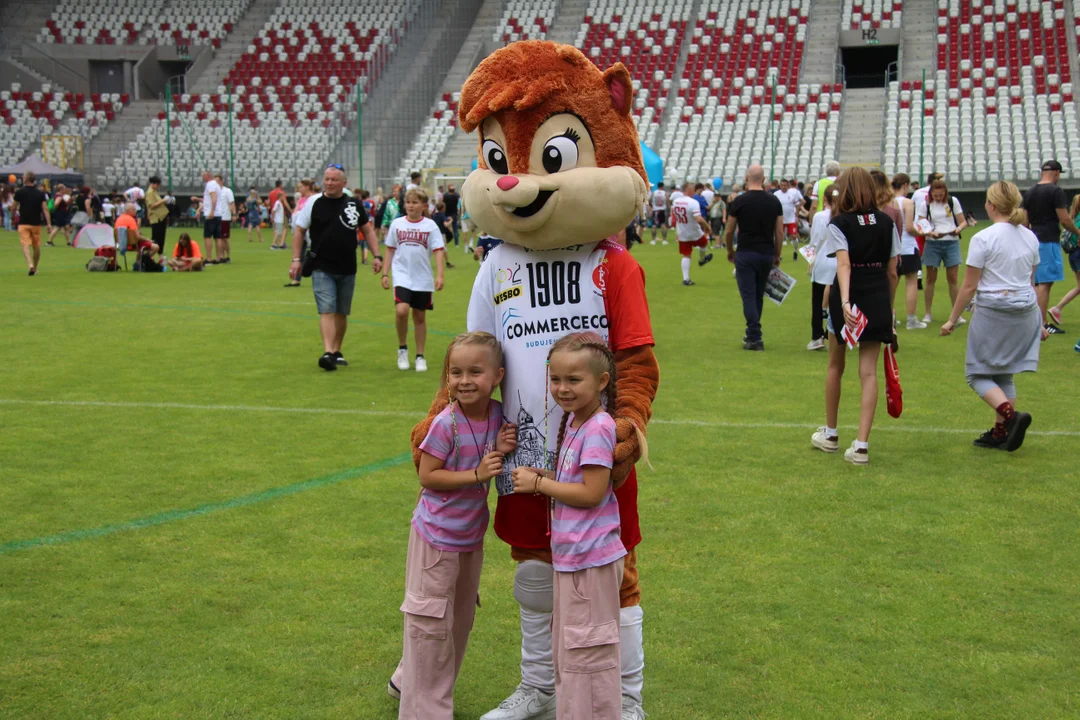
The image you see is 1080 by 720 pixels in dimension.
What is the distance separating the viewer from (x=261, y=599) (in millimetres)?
4793

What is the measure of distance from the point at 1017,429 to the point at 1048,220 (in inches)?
221

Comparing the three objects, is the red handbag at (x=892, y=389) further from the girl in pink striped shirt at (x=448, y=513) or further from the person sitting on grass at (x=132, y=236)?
the person sitting on grass at (x=132, y=236)

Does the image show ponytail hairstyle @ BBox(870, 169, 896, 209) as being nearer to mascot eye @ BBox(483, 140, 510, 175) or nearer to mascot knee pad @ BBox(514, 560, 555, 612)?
mascot eye @ BBox(483, 140, 510, 175)

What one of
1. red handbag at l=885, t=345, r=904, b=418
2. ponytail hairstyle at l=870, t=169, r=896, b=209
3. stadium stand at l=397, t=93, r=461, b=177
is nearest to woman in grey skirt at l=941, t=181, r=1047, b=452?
ponytail hairstyle at l=870, t=169, r=896, b=209

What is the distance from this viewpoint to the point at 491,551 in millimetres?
5492

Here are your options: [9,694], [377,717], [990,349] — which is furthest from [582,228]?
[990,349]

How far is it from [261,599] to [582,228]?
229cm

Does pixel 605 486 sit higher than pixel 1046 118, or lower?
lower

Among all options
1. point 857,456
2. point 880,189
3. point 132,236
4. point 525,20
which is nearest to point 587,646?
point 857,456

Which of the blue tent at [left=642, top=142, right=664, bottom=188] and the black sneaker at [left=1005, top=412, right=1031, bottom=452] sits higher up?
the blue tent at [left=642, top=142, right=664, bottom=188]

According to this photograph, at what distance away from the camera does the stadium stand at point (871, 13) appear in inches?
1663

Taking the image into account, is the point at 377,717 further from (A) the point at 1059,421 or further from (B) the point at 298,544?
(A) the point at 1059,421

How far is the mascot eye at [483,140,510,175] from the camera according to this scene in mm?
3820

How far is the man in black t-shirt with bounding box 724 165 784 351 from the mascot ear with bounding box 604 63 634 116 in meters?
8.24
